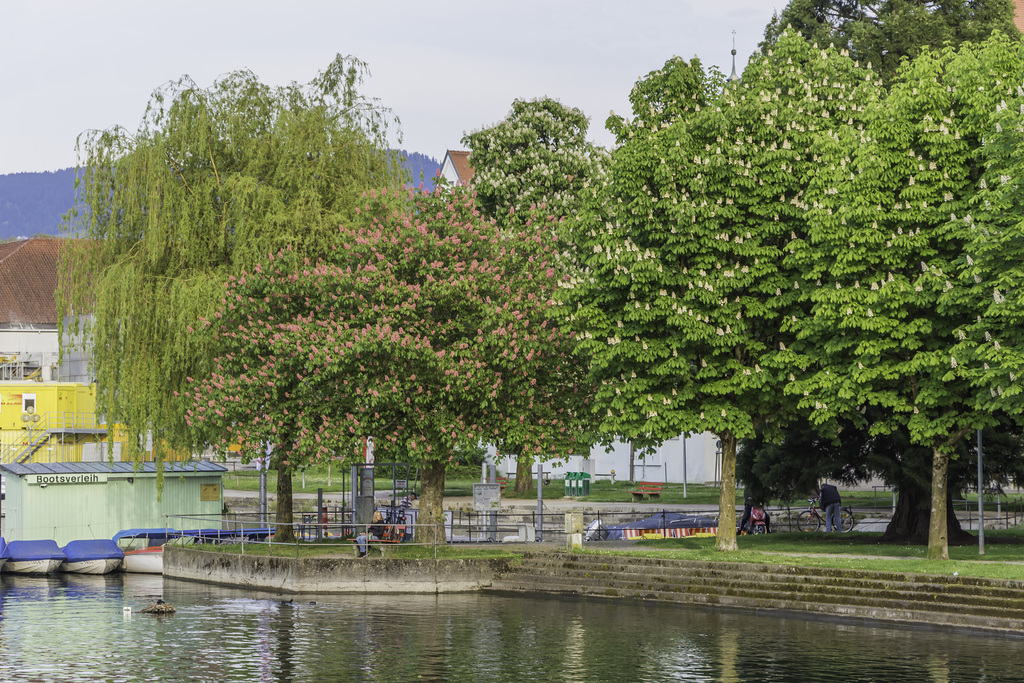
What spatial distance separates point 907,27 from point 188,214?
95.3 ft

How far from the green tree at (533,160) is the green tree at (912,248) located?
26435 mm

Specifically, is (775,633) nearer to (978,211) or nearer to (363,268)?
(978,211)

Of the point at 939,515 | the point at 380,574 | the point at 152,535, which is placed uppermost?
the point at 939,515

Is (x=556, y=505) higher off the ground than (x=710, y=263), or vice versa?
(x=710, y=263)

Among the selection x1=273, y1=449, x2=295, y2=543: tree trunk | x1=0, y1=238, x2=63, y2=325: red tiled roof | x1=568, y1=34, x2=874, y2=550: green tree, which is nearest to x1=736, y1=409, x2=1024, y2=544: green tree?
x1=568, y1=34, x2=874, y2=550: green tree

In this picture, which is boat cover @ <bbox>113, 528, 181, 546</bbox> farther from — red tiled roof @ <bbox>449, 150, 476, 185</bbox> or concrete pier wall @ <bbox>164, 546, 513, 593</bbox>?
red tiled roof @ <bbox>449, 150, 476, 185</bbox>

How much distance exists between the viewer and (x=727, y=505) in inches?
1467

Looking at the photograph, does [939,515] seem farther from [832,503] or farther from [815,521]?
[815,521]

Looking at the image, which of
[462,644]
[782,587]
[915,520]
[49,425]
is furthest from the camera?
[49,425]

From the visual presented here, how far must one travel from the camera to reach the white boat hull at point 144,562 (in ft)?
142

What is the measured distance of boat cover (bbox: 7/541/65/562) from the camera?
4288cm

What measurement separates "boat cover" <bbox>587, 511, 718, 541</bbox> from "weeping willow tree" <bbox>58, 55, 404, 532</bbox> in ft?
40.3

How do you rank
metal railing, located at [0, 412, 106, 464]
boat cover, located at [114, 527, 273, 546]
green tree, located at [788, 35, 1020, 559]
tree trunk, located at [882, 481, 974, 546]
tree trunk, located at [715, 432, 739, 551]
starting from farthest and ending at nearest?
metal railing, located at [0, 412, 106, 464]
boat cover, located at [114, 527, 273, 546]
tree trunk, located at [882, 481, 974, 546]
tree trunk, located at [715, 432, 739, 551]
green tree, located at [788, 35, 1020, 559]

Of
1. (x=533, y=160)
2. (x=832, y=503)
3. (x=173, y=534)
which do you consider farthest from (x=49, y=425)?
(x=832, y=503)
